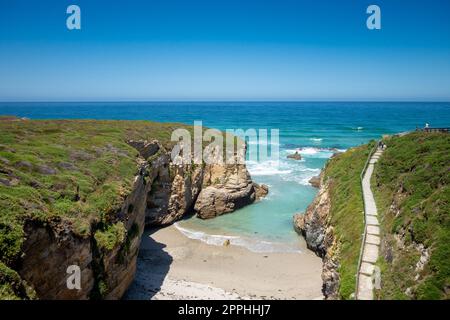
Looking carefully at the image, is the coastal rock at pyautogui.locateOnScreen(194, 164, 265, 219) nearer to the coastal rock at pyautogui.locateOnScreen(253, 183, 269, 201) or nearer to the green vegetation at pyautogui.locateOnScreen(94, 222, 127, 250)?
the coastal rock at pyautogui.locateOnScreen(253, 183, 269, 201)

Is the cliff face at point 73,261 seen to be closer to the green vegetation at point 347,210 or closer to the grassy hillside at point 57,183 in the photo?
the grassy hillside at point 57,183

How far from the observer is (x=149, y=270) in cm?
2384

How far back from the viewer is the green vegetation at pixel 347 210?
52.2ft

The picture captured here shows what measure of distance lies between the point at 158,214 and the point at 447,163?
24568mm

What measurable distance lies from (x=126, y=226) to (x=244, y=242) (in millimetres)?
11857

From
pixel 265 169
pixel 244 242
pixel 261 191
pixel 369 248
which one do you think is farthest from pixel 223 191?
pixel 369 248

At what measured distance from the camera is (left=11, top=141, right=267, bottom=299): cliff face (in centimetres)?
1351

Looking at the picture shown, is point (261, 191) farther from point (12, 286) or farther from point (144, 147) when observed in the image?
point (12, 286)

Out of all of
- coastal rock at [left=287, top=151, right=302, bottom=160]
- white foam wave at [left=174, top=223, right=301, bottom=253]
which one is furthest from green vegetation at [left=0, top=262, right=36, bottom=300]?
coastal rock at [left=287, top=151, right=302, bottom=160]

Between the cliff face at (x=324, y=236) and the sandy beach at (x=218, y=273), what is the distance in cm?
131

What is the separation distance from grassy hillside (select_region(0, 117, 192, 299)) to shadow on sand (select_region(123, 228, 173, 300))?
4901mm

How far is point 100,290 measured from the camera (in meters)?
16.7

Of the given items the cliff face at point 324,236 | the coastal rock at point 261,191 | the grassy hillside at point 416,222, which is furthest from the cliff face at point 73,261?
the coastal rock at point 261,191

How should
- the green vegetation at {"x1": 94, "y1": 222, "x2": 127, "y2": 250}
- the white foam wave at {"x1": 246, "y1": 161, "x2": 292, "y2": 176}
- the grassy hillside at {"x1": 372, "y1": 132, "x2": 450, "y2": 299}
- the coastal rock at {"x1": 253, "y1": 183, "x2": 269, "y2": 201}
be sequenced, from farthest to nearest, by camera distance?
the white foam wave at {"x1": 246, "y1": 161, "x2": 292, "y2": 176}, the coastal rock at {"x1": 253, "y1": 183, "x2": 269, "y2": 201}, the green vegetation at {"x1": 94, "y1": 222, "x2": 127, "y2": 250}, the grassy hillside at {"x1": 372, "y1": 132, "x2": 450, "y2": 299}
